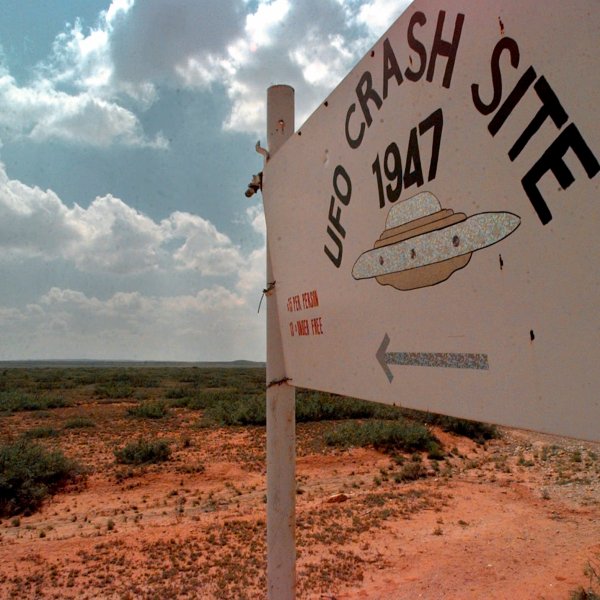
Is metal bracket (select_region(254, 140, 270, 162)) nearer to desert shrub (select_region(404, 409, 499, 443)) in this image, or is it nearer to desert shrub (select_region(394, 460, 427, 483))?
desert shrub (select_region(394, 460, 427, 483))

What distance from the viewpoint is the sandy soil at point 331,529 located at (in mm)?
5246

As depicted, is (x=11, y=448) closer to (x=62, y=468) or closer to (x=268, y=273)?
(x=62, y=468)

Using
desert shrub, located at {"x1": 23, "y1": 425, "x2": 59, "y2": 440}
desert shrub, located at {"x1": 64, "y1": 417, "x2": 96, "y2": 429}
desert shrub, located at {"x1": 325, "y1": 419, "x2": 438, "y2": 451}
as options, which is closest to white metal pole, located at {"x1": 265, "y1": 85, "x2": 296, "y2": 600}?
desert shrub, located at {"x1": 325, "y1": 419, "x2": 438, "y2": 451}

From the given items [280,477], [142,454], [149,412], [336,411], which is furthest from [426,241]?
[149,412]

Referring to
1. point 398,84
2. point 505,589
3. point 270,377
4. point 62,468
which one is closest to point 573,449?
point 505,589

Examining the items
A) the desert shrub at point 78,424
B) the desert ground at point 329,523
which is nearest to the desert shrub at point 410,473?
the desert ground at point 329,523

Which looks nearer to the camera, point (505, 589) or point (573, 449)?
point (505, 589)

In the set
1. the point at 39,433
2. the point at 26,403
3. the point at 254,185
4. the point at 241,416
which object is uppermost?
the point at 254,185

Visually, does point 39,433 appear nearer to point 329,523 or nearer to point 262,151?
point 329,523

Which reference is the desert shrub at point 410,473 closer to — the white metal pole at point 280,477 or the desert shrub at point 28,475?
the desert shrub at point 28,475

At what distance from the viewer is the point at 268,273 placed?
271 cm

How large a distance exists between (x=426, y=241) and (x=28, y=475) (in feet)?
34.7

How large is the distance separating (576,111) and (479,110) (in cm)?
28

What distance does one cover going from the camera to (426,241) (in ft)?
4.64
